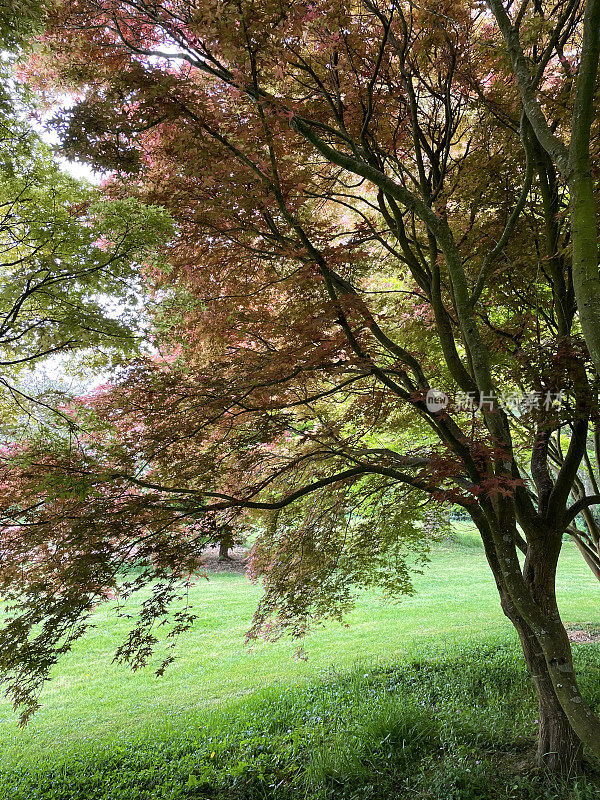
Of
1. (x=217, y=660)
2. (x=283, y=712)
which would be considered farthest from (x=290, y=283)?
(x=217, y=660)

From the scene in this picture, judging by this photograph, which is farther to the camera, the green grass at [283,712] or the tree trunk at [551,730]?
the green grass at [283,712]

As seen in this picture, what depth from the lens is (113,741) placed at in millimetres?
5457

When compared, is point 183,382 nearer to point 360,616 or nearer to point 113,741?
point 113,741

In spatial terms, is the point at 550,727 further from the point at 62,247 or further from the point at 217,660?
the point at 217,660

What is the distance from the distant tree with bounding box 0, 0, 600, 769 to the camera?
9.18 ft

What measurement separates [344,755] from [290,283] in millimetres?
4154

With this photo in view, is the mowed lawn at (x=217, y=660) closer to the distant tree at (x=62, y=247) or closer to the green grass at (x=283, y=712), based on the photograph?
the green grass at (x=283, y=712)

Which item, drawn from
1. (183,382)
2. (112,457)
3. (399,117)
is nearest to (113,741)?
(112,457)

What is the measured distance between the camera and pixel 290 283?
349cm

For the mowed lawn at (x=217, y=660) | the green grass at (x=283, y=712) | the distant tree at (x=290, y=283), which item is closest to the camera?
the distant tree at (x=290, y=283)

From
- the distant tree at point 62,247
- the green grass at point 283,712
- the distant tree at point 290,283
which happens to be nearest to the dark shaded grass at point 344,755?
the green grass at point 283,712

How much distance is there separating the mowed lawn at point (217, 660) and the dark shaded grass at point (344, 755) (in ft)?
2.27

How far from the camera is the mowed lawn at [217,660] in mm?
6268

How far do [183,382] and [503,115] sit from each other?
331 cm
